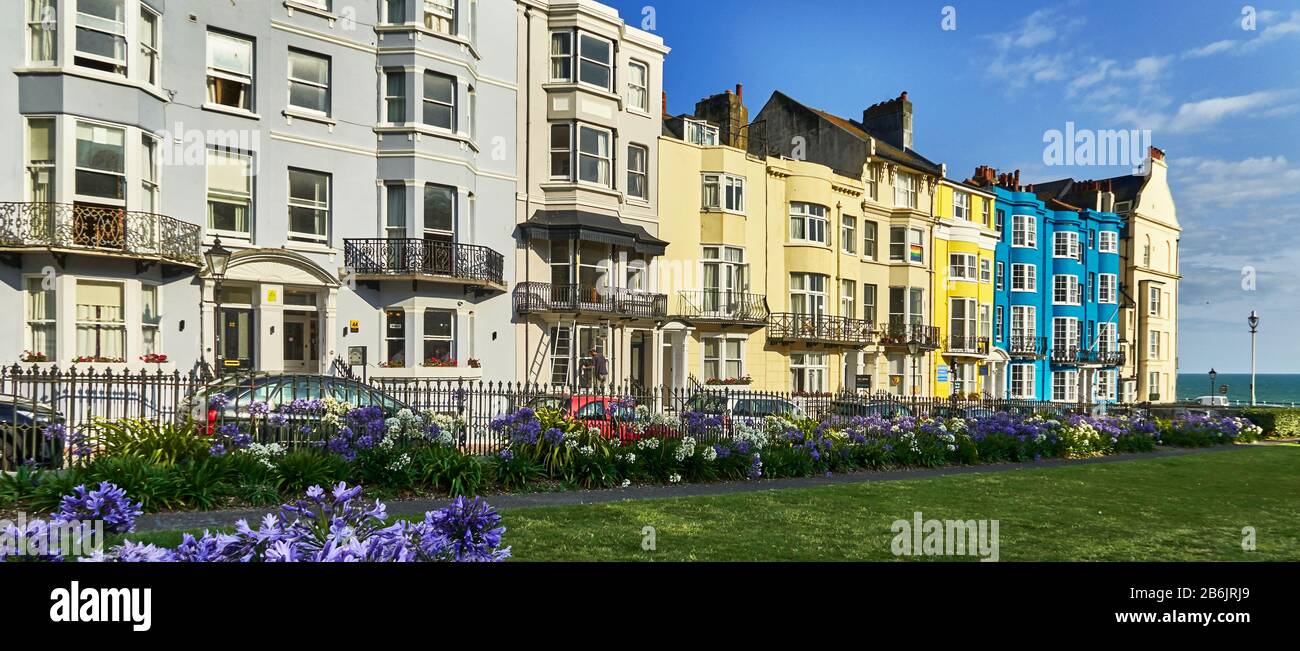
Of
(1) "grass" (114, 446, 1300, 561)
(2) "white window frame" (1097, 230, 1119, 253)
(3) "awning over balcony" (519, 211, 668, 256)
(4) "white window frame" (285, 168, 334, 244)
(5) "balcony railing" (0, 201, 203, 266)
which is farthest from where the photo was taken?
(2) "white window frame" (1097, 230, 1119, 253)

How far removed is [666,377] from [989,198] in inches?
961

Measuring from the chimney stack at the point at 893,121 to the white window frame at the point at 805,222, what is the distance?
1285 centimetres

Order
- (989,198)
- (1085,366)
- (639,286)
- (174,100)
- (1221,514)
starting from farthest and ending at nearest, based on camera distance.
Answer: (1085,366) < (989,198) < (639,286) < (174,100) < (1221,514)

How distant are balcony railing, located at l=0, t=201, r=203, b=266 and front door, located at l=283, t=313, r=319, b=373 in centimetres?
371

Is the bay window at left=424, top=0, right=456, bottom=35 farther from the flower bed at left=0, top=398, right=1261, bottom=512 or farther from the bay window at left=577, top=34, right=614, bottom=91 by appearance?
the flower bed at left=0, top=398, right=1261, bottom=512

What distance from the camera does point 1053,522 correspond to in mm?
10156

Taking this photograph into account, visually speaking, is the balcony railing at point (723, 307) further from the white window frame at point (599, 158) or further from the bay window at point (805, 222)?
the white window frame at point (599, 158)

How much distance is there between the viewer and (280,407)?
12469 mm

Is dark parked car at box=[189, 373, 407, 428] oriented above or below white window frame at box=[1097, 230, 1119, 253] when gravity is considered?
below

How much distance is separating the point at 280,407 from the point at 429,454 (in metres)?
2.36

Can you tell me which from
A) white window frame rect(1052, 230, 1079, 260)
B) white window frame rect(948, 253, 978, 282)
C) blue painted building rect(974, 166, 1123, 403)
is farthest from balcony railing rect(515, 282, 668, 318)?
white window frame rect(1052, 230, 1079, 260)

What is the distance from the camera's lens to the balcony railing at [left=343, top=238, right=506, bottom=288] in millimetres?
23344
